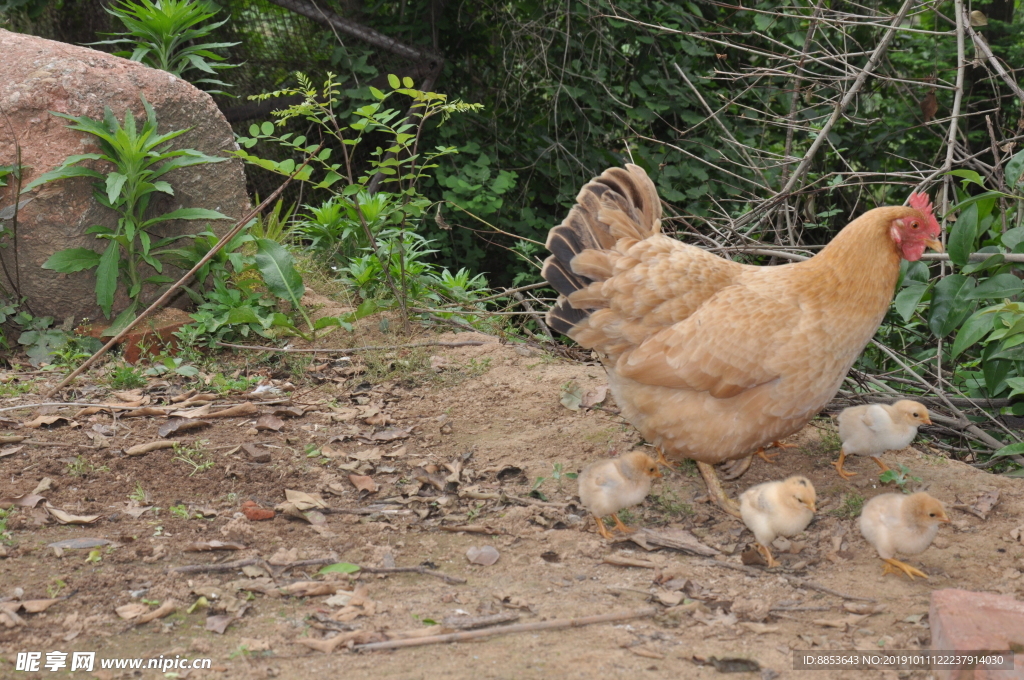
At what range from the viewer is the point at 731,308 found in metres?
3.81

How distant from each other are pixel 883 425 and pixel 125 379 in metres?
4.24

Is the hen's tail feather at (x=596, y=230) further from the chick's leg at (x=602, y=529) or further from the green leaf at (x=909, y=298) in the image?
the green leaf at (x=909, y=298)

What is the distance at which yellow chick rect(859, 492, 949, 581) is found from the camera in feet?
10.6

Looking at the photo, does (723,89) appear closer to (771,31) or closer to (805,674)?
(771,31)

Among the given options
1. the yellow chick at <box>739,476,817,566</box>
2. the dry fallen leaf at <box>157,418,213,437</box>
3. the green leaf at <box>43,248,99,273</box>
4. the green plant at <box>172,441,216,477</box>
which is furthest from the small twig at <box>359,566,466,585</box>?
the green leaf at <box>43,248,99,273</box>

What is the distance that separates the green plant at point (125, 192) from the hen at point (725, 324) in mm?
2731

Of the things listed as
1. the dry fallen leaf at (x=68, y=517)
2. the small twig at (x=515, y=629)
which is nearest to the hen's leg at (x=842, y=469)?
the small twig at (x=515, y=629)

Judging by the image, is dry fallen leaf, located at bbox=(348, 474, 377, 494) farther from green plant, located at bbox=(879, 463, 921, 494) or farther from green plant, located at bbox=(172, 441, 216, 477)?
green plant, located at bbox=(879, 463, 921, 494)

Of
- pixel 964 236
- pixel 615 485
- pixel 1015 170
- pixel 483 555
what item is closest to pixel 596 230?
pixel 615 485

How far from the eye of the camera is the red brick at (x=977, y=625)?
243 centimetres

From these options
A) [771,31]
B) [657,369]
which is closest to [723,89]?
[771,31]

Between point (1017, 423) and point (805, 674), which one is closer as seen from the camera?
point (805, 674)

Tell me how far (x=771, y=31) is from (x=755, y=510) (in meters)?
5.81

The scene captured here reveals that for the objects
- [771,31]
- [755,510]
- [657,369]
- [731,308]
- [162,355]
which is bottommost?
[162,355]
